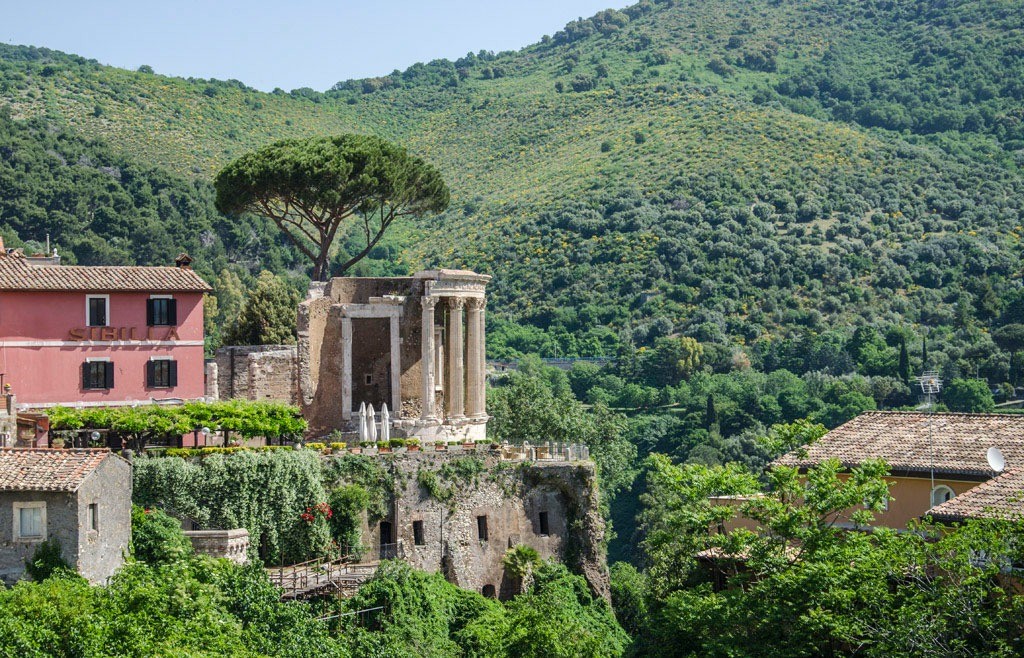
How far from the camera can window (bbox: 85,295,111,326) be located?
2370 inches

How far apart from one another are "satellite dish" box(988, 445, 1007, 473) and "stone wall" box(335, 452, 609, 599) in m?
18.1

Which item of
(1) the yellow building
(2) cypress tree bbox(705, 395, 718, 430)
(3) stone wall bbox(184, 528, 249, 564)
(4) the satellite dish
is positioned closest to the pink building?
(3) stone wall bbox(184, 528, 249, 564)

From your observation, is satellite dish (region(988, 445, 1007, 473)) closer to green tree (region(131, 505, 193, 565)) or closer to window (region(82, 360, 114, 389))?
green tree (region(131, 505, 193, 565))

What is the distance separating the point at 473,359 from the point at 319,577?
16723 millimetres

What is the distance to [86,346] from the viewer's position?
60031 mm

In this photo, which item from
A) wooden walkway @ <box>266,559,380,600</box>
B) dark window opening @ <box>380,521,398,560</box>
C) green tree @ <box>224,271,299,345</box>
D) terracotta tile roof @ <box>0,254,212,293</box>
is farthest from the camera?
green tree @ <box>224,271,299,345</box>

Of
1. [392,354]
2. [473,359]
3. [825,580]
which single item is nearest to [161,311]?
[392,354]

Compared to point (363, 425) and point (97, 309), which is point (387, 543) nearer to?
point (363, 425)

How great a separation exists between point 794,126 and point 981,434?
130 metres

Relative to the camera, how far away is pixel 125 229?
422ft

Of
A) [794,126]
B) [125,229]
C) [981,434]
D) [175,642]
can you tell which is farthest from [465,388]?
[794,126]

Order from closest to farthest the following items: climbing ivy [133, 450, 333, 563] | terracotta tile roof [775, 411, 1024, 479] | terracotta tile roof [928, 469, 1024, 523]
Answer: terracotta tile roof [928, 469, 1024, 523]
terracotta tile roof [775, 411, 1024, 479]
climbing ivy [133, 450, 333, 563]

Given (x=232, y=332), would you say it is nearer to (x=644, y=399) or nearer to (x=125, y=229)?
(x=125, y=229)

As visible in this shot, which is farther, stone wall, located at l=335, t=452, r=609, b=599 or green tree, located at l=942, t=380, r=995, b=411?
green tree, located at l=942, t=380, r=995, b=411
